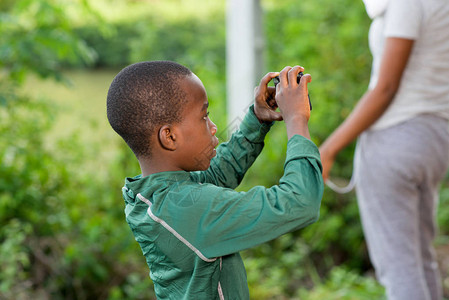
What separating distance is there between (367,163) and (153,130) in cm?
119

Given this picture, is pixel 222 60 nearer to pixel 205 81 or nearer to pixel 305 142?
pixel 205 81

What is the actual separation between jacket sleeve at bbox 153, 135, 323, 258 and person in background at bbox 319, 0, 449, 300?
0.82 m

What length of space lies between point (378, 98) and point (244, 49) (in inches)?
102

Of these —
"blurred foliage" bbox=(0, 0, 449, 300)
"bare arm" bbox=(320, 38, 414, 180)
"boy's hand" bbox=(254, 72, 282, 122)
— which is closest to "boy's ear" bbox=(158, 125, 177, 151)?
"boy's hand" bbox=(254, 72, 282, 122)

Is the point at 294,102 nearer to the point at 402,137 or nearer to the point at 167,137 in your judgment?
the point at 167,137

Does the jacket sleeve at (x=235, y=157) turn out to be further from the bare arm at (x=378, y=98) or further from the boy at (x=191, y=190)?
the bare arm at (x=378, y=98)

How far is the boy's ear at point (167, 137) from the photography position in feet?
3.67

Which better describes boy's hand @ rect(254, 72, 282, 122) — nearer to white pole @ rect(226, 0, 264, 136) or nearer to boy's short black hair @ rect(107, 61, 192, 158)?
boy's short black hair @ rect(107, 61, 192, 158)

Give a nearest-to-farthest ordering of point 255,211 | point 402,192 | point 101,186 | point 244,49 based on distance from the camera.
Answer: point 255,211
point 402,192
point 101,186
point 244,49

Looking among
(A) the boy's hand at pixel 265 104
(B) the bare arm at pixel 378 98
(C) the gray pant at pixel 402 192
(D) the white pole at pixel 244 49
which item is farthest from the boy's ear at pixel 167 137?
(D) the white pole at pixel 244 49

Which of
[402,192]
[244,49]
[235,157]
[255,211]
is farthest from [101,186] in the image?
[255,211]

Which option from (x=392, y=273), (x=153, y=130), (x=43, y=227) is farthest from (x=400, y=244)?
(x=43, y=227)

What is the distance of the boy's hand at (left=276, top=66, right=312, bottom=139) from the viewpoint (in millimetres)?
1093

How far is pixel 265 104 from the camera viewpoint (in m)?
1.25
